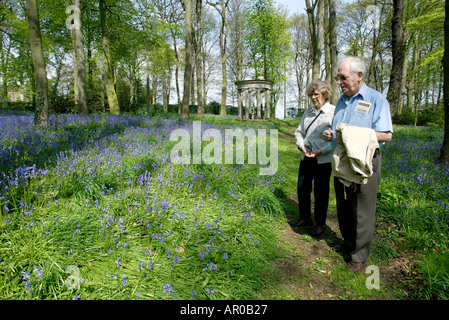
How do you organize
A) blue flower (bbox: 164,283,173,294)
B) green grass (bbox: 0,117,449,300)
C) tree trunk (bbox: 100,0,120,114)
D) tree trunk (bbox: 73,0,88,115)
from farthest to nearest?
tree trunk (bbox: 100,0,120,114) < tree trunk (bbox: 73,0,88,115) < green grass (bbox: 0,117,449,300) < blue flower (bbox: 164,283,173,294)

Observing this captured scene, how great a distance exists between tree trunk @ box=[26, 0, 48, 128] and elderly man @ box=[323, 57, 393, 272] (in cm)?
719

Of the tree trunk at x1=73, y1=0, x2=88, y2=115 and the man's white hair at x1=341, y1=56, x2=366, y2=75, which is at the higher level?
the tree trunk at x1=73, y1=0, x2=88, y2=115

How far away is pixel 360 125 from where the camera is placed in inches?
107

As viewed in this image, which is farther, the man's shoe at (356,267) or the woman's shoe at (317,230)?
the woman's shoe at (317,230)

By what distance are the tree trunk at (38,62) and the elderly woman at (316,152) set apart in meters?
6.67

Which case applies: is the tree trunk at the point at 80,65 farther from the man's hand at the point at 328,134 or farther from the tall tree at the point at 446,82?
the tall tree at the point at 446,82

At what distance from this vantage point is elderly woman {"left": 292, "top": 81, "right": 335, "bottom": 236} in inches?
135

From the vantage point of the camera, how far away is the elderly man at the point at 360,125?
262 cm

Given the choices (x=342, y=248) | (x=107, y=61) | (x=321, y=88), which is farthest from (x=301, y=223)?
(x=107, y=61)

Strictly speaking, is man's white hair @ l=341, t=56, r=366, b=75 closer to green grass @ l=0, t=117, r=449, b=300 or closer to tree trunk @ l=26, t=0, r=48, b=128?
green grass @ l=0, t=117, r=449, b=300

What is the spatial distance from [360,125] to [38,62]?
7.77 m

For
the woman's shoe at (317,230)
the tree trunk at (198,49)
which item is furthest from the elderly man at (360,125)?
the tree trunk at (198,49)

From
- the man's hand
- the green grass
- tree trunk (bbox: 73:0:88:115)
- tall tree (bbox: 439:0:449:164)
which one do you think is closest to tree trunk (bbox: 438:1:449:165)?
tall tree (bbox: 439:0:449:164)
